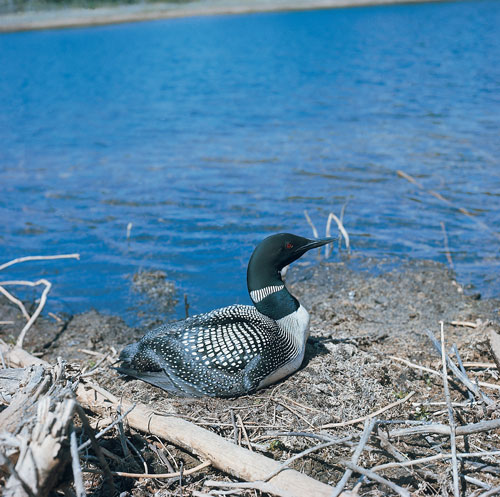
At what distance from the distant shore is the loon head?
46.0 meters

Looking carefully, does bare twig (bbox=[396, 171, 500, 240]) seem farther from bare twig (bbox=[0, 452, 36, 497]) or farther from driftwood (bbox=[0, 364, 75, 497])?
bare twig (bbox=[0, 452, 36, 497])

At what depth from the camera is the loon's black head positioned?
175 inches

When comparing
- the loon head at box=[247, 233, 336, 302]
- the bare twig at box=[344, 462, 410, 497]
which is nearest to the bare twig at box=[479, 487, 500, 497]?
the bare twig at box=[344, 462, 410, 497]

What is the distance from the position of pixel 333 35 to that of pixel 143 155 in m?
23.4

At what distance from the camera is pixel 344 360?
14.8 feet

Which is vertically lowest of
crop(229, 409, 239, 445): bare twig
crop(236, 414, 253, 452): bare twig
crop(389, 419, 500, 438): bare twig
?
crop(236, 414, 253, 452): bare twig

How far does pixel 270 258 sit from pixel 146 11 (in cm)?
5548

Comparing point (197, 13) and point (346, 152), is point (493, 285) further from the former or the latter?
point (197, 13)

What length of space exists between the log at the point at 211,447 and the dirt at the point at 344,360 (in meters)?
0.11

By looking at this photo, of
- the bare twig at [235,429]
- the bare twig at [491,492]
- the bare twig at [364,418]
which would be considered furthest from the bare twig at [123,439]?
the bare twig at [491,492]

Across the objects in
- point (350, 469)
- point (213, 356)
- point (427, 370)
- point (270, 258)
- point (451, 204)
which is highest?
point (270, 258)

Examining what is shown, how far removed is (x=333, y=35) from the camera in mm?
32938

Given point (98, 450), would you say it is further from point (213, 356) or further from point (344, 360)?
point (344, 360)

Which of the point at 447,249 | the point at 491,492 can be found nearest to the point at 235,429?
the point at 491,492
